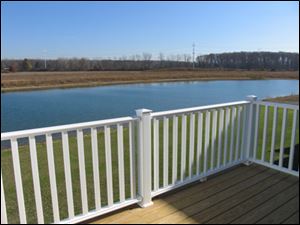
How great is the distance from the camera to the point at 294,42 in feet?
9.11

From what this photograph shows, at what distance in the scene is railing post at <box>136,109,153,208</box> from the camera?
2.14 metres

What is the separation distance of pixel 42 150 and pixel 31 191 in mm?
1959

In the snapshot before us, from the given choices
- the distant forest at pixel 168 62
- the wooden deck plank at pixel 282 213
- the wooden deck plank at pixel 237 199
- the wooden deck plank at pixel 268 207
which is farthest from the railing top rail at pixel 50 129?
the distant forest at pixel 168 62

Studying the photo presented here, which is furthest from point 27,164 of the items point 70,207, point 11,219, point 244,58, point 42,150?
point 244,58

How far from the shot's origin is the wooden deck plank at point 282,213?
2.02 m

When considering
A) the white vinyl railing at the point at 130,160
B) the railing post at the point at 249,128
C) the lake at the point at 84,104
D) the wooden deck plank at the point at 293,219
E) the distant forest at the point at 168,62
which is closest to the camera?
the white vinyl railing at the point at 130,160

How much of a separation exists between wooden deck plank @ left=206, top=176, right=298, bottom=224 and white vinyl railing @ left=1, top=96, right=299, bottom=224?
230mm

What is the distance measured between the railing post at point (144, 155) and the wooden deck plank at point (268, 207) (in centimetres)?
75

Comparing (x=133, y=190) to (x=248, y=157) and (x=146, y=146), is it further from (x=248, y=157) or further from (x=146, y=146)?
(x=248, y=157)

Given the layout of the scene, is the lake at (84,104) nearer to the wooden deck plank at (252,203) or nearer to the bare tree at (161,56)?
the wooden deck plank at (252,203)

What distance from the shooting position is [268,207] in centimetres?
222

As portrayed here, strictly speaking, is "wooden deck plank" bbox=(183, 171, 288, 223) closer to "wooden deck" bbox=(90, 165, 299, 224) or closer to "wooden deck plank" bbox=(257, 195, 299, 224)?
"wooden deck" bbox=(90, 165, 299, 224)

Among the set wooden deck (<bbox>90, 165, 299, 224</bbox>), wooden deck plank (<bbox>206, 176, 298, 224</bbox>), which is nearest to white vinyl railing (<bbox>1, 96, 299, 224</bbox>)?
wooden deck (<bbox>90, 165, 299, 224</bbox>)

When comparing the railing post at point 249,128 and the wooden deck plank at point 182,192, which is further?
the railing post at point 249,128
